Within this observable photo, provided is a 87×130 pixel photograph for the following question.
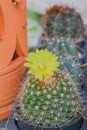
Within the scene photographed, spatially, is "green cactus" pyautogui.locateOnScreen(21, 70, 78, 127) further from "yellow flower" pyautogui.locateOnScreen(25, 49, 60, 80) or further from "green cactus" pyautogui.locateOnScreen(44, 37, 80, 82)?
"green cactus" pyautogui.locateOnScreen(44, 37, 80, 82)

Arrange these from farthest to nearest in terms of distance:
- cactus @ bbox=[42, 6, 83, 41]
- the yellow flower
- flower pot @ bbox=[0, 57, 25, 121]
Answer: cactus @ bbox=[42, 6, 83, 41], flower pot @ bbox=[0, 57, 25, 121], the yellow flower

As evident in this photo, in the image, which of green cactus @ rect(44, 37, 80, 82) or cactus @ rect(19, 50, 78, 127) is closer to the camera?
cactus @ rect(19, 50, 78, 127)

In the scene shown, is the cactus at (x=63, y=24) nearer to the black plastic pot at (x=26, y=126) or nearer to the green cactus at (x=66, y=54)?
the green cactus at (x=66, y=54)

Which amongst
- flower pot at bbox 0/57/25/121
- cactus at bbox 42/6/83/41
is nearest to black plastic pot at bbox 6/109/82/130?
flower pot at bbox 0/57/25/121

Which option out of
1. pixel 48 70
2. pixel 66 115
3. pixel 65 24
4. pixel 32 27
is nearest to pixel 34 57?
pixel 48 70

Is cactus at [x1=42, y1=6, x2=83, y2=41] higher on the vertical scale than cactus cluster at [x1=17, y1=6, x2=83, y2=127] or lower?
higher

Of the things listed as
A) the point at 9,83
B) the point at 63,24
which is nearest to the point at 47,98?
the point at 9,83

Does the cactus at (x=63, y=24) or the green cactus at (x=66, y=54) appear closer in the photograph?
the green cactus at (x=66, y=54)

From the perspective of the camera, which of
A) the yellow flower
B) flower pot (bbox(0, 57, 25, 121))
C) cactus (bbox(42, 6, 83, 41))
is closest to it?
the yellow flower

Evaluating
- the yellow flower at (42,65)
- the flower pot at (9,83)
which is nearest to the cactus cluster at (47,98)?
the yellow flower at (42,65)
